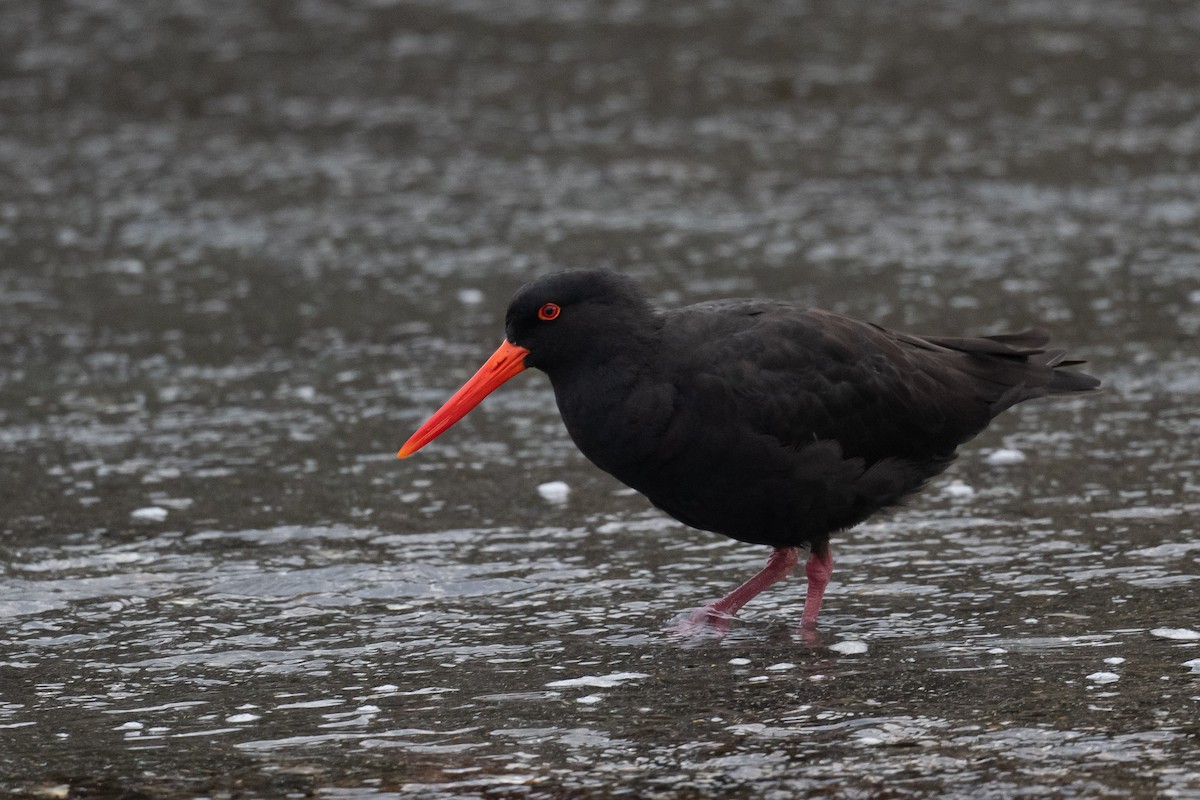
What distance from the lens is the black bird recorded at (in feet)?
19.7

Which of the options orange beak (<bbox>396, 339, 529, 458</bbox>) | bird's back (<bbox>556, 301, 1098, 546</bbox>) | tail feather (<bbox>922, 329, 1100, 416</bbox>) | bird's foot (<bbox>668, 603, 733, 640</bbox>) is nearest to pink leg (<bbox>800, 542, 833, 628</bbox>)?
bird's back (<bbox>556, 301, 1098, 546</bbox>)

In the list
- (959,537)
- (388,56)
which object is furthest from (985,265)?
(388,56)

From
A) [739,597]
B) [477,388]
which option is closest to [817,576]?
[739,597]

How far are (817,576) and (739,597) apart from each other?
12.5 inches

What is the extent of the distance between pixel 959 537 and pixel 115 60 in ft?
39.8

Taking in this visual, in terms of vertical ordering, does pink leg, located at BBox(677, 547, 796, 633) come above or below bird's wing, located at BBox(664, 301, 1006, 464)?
below

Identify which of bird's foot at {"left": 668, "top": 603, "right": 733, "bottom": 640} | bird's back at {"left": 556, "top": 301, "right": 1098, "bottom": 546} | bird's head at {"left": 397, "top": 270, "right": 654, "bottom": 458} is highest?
bird's head at {"left": 397, "top": 270, "right": 654, "bottom": 458}

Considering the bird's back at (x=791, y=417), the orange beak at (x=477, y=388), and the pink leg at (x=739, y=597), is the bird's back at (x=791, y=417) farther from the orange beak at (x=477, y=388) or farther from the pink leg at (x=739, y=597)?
the orange beak at (x=477, y=388)

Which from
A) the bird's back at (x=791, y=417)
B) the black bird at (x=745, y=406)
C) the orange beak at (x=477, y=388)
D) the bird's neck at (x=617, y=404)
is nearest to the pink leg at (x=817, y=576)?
the black bird at (x=745, y=406)

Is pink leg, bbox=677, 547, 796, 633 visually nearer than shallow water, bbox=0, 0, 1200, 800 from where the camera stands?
No

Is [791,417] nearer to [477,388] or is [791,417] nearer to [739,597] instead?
[739,597]

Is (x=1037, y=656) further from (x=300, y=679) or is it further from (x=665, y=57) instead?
(x=665, y=57)

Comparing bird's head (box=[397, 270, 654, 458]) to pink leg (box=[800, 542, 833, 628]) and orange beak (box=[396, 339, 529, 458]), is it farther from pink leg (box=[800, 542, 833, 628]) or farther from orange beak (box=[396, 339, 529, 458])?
pink leg (box=[800, 542, 833, 628])

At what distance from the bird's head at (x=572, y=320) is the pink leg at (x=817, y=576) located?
1108 mm
